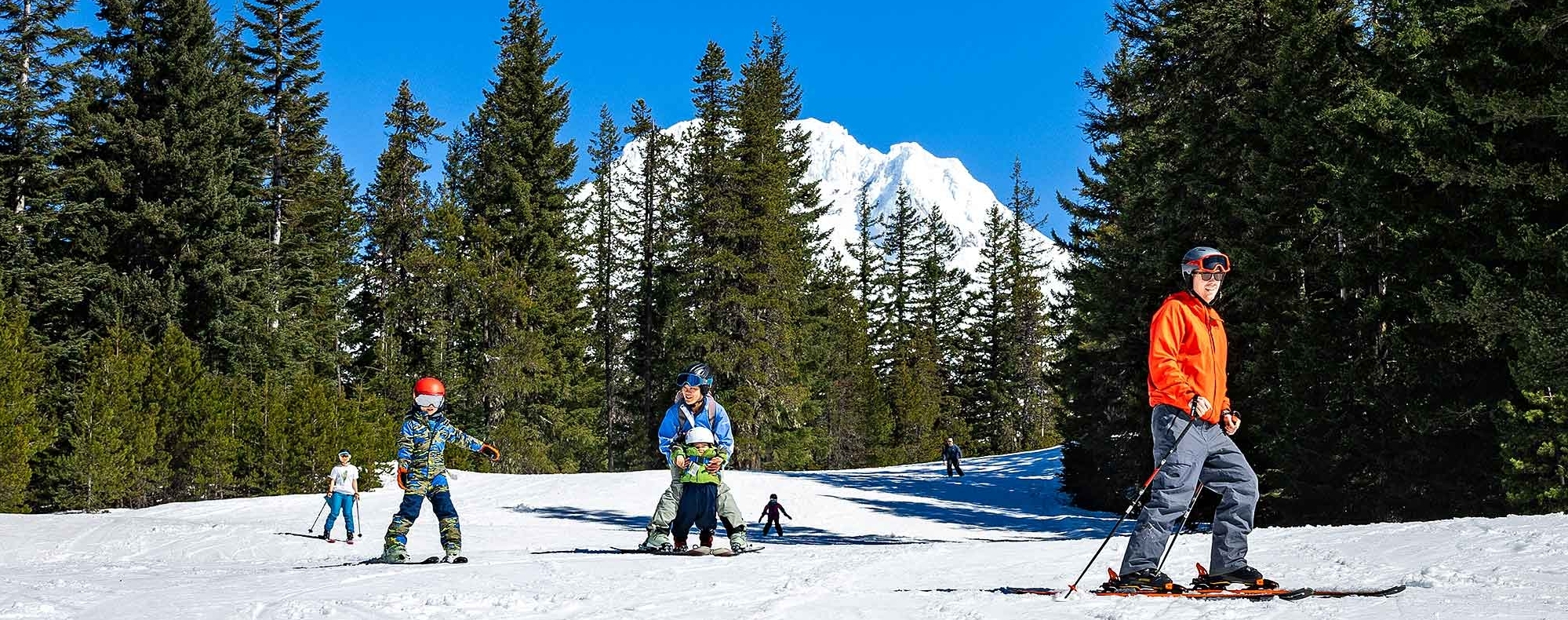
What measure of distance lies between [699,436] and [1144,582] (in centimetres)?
481

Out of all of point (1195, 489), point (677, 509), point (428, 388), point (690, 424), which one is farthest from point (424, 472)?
point (1195, 489)

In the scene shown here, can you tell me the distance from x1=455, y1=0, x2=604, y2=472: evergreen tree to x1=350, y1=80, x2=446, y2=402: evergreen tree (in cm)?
276

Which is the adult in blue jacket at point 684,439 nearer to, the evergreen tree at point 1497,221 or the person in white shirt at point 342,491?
the evergreen tree at point 1497,221

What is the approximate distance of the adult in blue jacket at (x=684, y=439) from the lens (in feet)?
32.6

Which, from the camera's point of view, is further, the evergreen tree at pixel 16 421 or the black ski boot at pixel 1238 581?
the evergreen tree at pixel 16 421

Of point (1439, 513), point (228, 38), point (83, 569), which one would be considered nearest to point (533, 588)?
point (83, 569)

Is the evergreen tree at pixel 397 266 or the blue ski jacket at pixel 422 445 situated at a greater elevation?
the evergreen tree at pixel 397 266

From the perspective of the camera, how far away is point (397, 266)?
5038 cm

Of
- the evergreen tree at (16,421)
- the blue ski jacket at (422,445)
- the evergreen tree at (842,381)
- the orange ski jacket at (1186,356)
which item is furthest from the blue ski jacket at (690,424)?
the evergreen tree at (842,381)

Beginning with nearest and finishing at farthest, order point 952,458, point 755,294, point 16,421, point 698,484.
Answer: point 698,484 → point 16,421 → point 952,458 → point 755,294

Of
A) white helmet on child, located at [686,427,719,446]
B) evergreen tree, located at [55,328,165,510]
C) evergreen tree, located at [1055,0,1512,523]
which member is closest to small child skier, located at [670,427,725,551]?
white helmet on child, located at [686,427,719,446]

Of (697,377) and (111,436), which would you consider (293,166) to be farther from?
(697,377)

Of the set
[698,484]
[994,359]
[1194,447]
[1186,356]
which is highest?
[994,359]

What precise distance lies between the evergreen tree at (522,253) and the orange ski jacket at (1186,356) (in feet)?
125
